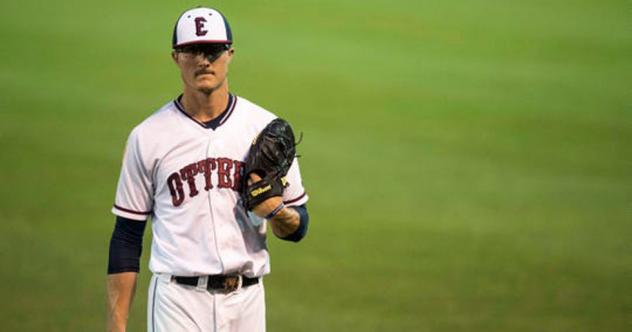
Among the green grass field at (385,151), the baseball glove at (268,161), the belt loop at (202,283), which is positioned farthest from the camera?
the green grass field at (385,151)

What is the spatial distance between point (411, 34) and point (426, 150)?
2.51 feet

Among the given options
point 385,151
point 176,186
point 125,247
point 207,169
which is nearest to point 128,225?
point 125,247

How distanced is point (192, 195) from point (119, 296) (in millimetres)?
426

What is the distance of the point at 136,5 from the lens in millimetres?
6828

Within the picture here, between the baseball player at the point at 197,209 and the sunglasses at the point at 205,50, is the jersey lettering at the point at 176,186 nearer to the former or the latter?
the baseball player at the point at 197,209

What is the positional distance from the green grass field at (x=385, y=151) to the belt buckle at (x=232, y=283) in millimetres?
2248

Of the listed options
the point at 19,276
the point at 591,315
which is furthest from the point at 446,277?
the point at 19,276

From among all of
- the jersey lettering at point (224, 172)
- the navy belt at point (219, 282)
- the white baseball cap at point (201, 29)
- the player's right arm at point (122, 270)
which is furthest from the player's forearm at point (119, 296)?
the white baseball cap at point (201, 29)

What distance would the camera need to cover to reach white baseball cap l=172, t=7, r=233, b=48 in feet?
11.9

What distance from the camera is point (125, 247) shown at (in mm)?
3709

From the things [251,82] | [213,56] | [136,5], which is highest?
[136,5]

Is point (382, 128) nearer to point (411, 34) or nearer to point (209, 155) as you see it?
point (411, 34)

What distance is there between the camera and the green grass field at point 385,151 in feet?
20.0

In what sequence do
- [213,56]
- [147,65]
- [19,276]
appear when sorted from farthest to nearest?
[147,65]
[19,276]
[213,56]
